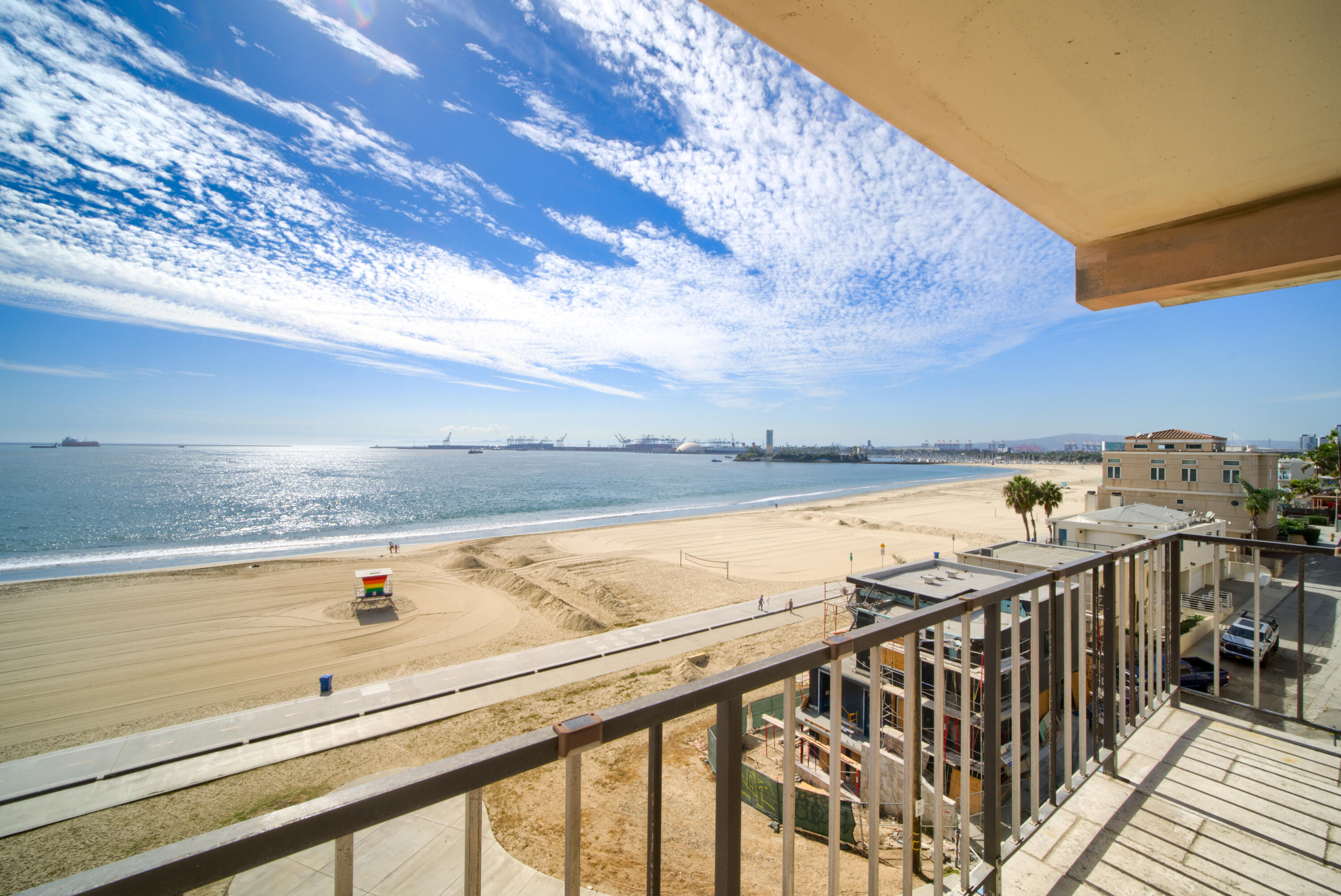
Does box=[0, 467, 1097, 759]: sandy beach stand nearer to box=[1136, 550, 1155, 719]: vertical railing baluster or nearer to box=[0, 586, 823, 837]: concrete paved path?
box=[0, 586, 823, 837]: concrete paved path

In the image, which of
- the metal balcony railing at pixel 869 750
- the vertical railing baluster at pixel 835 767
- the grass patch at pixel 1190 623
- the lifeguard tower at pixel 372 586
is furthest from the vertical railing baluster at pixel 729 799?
the lifeguard tower at pixel 372 586

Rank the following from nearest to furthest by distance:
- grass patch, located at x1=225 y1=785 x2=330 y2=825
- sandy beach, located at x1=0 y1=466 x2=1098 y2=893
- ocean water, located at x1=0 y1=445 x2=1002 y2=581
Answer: sandy beach, located at x1=0 y1=466 x2=1098 y2=893 < grass patch, located at x1=225 y1=785 x2=330 y2=825 < ocean water, located at x1=0 y1=445 x2=1002 y2=581

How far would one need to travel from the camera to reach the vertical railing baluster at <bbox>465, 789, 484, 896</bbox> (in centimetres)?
101

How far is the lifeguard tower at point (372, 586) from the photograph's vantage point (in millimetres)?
18938

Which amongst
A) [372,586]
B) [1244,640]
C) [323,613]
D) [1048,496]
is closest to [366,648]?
[372,586]

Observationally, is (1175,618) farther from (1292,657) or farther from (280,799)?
(1292,657)

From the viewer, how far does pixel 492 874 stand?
638 cm

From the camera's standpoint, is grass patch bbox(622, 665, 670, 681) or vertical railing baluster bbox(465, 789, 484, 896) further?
grass patch bbox(622, 665, 670, 681)

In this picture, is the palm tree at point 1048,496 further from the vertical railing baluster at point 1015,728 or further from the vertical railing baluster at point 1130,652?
the vertical railing baluster at point 1015,728

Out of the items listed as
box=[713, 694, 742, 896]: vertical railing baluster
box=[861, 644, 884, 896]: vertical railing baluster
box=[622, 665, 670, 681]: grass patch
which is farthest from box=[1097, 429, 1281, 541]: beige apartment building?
box=[713, 694, 742, 896]: vertical railing baluster

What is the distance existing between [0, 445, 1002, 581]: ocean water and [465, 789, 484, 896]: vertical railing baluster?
35248 mm

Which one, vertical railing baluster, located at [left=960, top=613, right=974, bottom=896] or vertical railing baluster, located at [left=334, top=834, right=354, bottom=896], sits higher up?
vertical railing baluster, located at [left=334, top=834, right=354, bottom=896]

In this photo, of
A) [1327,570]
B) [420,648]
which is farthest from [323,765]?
[1327,570]

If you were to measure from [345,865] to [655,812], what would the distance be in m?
0.62
